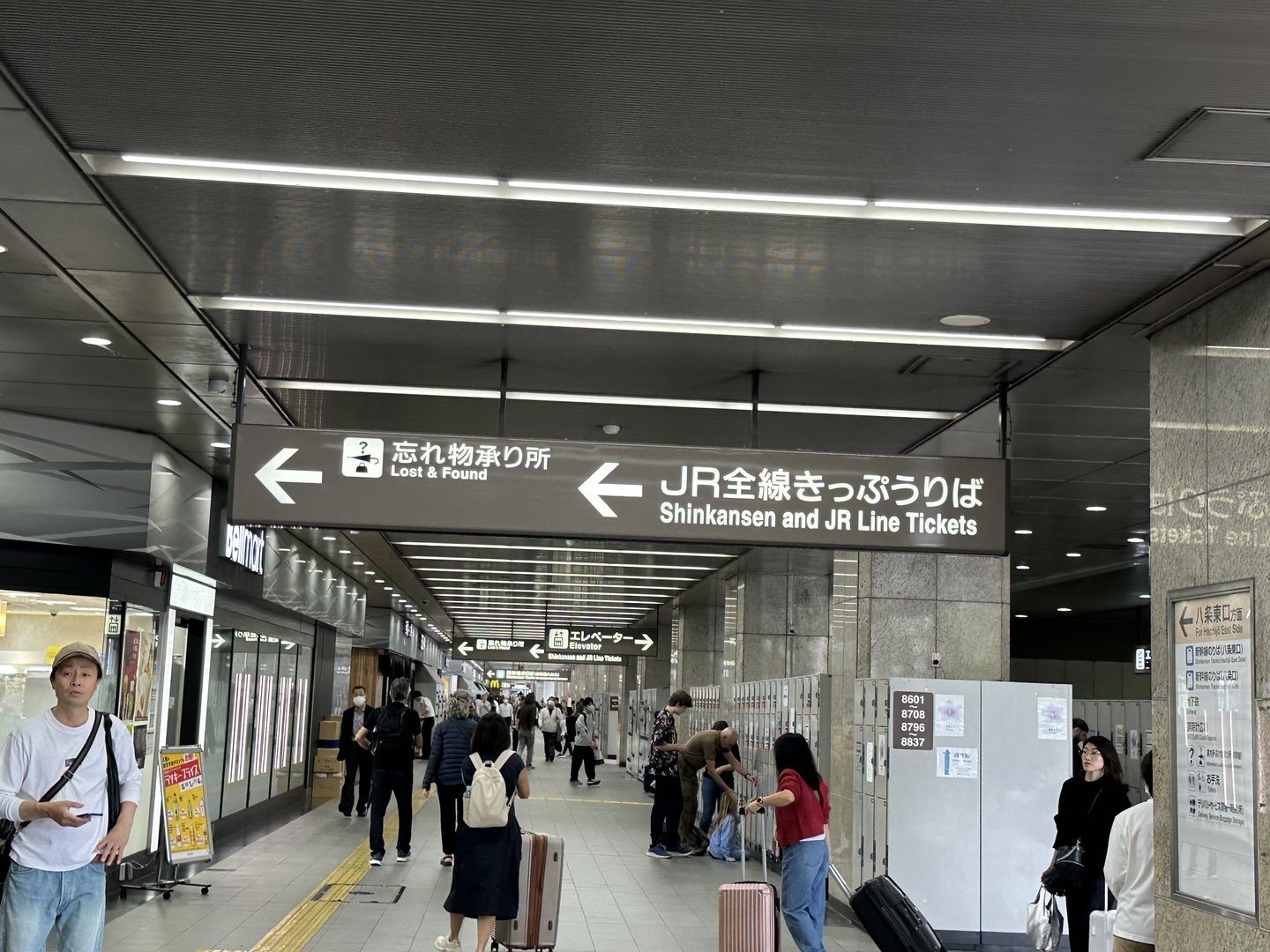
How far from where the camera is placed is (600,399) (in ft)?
26.8

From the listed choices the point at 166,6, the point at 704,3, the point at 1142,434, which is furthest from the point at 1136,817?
the point at 166,6

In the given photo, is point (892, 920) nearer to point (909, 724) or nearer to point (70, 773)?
point (70, 773)

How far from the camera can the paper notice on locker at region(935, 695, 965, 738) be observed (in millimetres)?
10070

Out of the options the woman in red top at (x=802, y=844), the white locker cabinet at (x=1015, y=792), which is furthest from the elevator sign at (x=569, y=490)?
the white locker cabinet at (x=1015, y=792)

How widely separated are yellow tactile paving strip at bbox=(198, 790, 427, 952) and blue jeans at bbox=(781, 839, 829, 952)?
3.02 m

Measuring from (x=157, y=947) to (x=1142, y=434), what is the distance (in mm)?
6890

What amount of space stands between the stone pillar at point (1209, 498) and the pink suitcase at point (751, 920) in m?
2.26

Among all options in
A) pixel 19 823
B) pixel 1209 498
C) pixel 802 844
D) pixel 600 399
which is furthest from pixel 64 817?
pixel 1209 498

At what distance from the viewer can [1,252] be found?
5.57m

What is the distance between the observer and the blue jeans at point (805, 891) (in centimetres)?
726

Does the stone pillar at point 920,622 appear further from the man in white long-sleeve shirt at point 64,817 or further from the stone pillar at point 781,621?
the man in white long-sleeve shirt at point 64,817

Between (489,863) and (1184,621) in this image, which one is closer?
(1184,621)

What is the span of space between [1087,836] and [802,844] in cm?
167

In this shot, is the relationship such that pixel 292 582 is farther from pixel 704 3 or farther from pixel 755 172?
pixel 704 3
